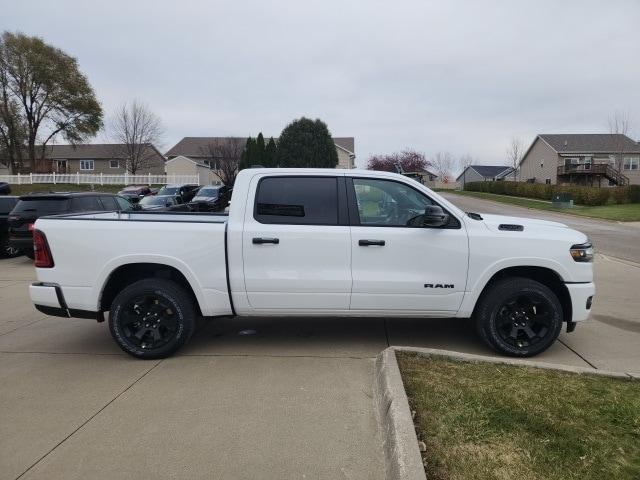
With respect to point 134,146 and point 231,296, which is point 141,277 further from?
point 134,146

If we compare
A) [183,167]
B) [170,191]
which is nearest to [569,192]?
[170,191]

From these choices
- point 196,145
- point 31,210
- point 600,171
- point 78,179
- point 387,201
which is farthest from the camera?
point 196,145

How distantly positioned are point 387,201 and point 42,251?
3.45 m

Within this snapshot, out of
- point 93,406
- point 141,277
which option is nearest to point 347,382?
point 93,406

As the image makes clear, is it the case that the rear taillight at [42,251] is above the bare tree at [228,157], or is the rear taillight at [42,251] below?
below

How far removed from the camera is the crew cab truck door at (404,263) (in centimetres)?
467

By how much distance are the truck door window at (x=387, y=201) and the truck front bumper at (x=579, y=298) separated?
5.36 feet

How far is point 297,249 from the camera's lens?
183 inches

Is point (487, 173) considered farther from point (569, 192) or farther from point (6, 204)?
point (6, 204)

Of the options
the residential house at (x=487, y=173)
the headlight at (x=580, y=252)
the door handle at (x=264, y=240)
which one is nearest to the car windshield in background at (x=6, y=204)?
the door handle at (x=264, y=240)

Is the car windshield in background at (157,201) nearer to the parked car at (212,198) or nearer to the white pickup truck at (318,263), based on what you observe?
the parked car at (212,198)

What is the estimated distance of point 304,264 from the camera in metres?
4.69

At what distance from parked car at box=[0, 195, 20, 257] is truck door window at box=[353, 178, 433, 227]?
10.9m

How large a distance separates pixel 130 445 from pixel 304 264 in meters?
2.15
